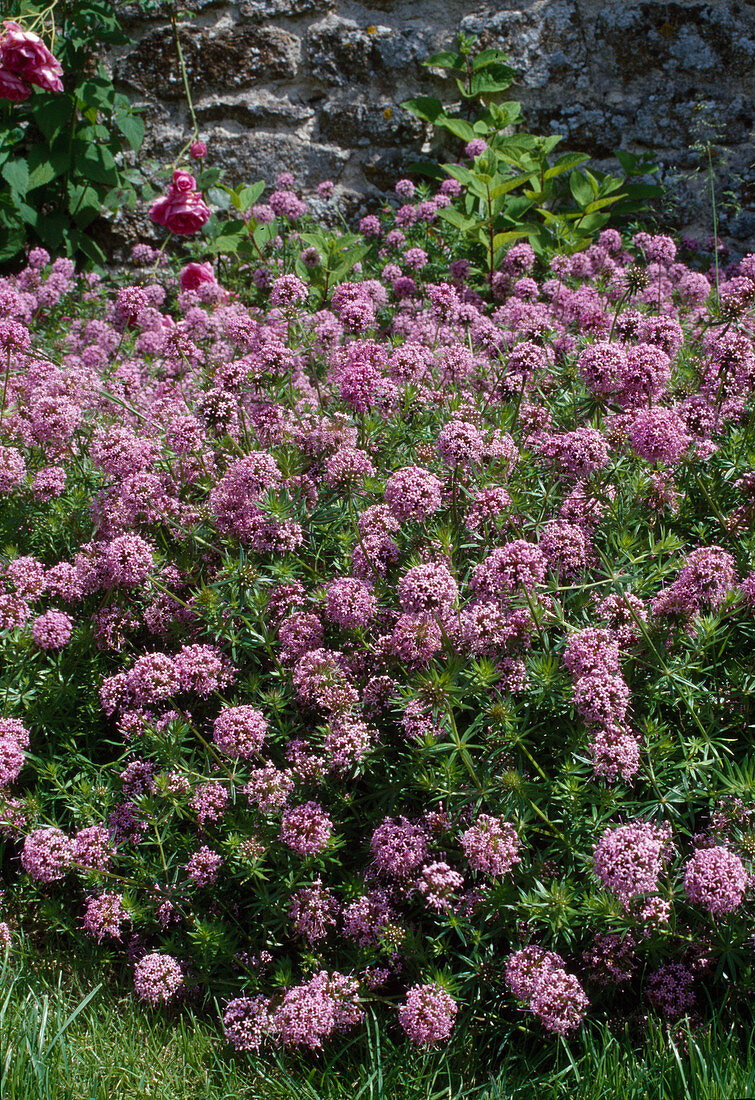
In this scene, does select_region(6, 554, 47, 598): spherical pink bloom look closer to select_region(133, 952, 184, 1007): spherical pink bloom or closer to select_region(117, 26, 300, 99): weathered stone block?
select_region(133, 952, 184, 1007): spherical pink bloom

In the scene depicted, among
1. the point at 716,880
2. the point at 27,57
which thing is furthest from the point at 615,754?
the point at 27,57

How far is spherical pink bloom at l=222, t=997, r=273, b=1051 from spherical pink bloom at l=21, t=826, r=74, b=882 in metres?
0.80

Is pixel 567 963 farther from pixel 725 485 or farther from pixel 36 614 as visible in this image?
pixel 36 614

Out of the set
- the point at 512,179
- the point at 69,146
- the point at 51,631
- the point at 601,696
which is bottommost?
the point at 51,631

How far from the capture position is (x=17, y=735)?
3533mm

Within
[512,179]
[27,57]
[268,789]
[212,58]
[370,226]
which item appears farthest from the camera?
[212,58]

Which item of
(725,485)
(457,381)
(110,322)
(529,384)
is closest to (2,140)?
(110,322)

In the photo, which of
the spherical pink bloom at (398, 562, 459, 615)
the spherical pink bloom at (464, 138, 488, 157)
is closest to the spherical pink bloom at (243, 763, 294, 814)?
the spherical pink bloom at (398, 562, 459, 615)

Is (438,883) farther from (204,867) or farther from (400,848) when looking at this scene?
(204,867)

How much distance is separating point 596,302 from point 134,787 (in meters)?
3.82

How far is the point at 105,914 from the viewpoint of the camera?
3.19 metres

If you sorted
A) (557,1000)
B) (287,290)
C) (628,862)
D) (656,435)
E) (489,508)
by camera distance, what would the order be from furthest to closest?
1. (287,290)
2. (489,508)
3. (656,435)
4. (557,1000)
5. (628,862)

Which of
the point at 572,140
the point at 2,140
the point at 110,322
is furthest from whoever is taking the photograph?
the point at 572,140

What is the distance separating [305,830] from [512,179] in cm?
538
